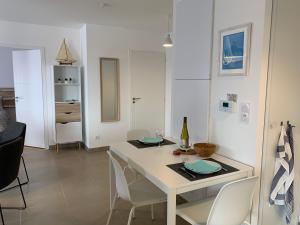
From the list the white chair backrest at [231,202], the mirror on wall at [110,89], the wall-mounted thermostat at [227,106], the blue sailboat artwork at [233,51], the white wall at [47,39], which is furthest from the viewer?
the mirror on wall at [110,89]

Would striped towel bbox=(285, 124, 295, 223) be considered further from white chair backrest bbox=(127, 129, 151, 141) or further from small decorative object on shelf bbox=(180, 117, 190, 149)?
white chair backrest bbox=(127, 129, 151, 141)

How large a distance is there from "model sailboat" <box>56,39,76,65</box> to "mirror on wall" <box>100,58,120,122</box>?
0.59 m

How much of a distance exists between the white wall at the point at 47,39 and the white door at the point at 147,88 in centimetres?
121

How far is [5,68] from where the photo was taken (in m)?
6.38

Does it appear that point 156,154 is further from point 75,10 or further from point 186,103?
point 75,10

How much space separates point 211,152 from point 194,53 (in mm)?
950

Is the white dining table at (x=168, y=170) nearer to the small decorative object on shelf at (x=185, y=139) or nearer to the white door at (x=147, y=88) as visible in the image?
the small decorative object on shelf at (x=185, y=139)

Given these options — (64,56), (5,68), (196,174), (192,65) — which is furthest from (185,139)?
(5,68)

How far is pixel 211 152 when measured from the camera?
2.03 m

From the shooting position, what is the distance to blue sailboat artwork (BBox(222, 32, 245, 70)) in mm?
1819

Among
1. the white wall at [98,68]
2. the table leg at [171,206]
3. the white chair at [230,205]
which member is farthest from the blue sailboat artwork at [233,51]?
the white wall at [98,68]

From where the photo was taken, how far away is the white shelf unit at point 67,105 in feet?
14.8

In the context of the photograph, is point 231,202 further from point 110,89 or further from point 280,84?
point 110,89

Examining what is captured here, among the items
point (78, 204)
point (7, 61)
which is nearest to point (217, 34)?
point (78, 204)
